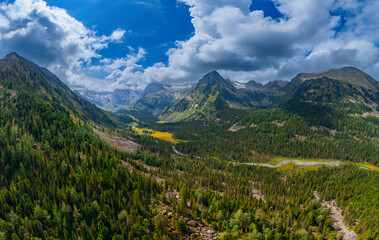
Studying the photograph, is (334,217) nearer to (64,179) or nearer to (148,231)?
(148,231)

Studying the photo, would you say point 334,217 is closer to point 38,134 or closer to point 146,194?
point 146,194

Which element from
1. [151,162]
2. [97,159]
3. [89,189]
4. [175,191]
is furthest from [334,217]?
[97,159]

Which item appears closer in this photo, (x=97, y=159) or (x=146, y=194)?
(x=146, y=194)

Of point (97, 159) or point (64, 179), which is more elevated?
point (97, 159)

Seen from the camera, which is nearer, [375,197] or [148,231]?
[148,231]

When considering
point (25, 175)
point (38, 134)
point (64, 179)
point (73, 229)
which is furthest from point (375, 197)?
point (38, 134)

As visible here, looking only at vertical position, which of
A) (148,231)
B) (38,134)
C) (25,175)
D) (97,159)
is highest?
(38,134)

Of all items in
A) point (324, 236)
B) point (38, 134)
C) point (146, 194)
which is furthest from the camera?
point (38, 134)

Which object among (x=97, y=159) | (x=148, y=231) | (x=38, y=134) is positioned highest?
(x=38, y=134)

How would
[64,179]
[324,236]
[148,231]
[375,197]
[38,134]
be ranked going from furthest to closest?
[38,134], [375,197], [64,179], [324,236], [148,231]
